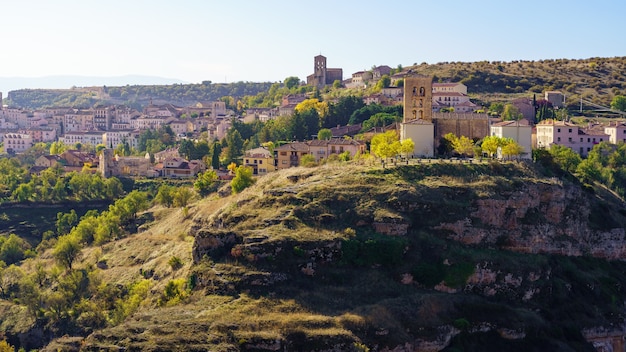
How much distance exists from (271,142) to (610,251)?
42920mm

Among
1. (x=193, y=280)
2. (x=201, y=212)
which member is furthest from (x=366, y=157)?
(x=193, y=280)

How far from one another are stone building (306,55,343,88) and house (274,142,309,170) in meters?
66.3

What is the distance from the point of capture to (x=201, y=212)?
72312mm

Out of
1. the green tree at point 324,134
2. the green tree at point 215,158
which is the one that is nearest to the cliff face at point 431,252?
the green tree at point 324,134

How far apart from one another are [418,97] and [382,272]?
28.8m

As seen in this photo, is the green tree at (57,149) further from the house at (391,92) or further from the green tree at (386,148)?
the green tree at (386,148)

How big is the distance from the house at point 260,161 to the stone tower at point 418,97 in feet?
54.3

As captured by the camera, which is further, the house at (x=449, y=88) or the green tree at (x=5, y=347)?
the house at (x=449, y=88)

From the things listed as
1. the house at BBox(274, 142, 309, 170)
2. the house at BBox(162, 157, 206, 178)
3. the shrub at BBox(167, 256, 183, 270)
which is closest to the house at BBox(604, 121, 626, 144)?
the house at BBox(274, 142, 309, 170)

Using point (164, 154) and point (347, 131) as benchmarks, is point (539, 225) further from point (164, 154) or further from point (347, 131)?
point (164, 154)

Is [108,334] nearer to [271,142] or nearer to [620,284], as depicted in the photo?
[620,284]

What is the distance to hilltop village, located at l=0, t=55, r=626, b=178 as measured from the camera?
253 feet

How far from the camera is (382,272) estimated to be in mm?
54719

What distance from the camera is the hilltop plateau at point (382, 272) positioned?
49.2 meters
